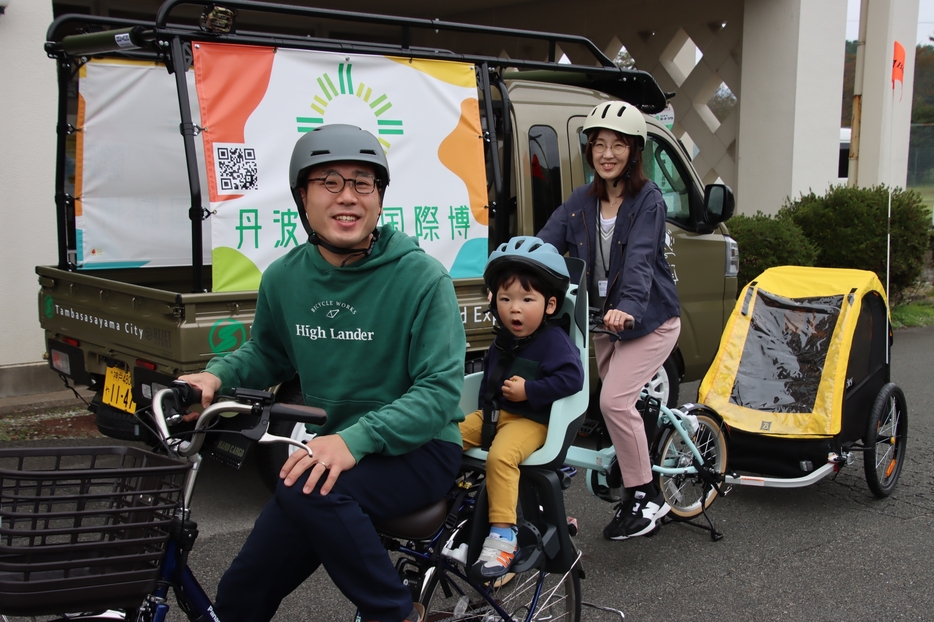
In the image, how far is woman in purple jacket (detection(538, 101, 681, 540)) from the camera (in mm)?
3930

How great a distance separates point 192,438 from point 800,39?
10935 mm

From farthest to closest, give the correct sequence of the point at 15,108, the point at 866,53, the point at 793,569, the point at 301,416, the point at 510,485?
the point at 866,53 → the point at 15,108 → the point at 793,569 → the point at 510,485 → the point at 301,416

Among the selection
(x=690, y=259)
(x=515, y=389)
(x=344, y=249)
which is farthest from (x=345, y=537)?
(x=690, y=259)

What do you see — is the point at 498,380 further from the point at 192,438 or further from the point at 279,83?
the point at 279,83

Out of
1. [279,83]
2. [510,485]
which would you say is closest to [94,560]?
[510,485]

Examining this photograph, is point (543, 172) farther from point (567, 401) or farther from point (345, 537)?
point (345, 537)

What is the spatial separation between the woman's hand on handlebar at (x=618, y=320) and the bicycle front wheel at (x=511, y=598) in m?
1.07

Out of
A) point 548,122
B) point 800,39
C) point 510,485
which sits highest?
point 800,39

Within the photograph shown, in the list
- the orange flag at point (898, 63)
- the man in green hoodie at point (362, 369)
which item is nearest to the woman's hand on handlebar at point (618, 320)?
the man in green hoodie at point (362, 369)

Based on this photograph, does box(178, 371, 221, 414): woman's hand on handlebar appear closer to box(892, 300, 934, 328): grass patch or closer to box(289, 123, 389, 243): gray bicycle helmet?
box(289, 123, 389, 243): gray bicycle helmet

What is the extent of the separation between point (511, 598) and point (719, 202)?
3.11 metres

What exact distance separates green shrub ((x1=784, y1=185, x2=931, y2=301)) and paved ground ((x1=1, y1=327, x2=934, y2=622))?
19.4 feet

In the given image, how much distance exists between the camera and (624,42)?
13430mm

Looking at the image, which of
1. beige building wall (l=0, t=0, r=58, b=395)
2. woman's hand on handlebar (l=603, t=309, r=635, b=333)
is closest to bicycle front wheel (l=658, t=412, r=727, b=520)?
woman's hand on handlebar (l=603, t=309, r=635, b=333)
